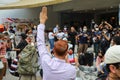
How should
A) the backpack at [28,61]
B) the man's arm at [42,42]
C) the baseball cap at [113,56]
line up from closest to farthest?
the baseball cap at [113,56] < the man's arm at [42,42] < the backpack at [28,61]

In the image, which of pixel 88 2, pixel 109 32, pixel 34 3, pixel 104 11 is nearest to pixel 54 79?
pixel 34 3

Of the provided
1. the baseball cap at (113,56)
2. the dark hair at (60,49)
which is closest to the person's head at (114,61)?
the baseball cap at (113,56)

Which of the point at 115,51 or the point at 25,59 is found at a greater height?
the point at 115,51

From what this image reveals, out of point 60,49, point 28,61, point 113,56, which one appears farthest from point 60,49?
point 28,61

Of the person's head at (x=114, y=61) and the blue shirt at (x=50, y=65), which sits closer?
the person's head at (x=114, y=61)

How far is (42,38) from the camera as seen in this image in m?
3.69

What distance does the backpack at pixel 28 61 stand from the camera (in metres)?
→ 8.36

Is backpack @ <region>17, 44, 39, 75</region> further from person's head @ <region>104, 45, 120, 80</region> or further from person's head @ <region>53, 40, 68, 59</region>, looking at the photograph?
person's head @ <region>104, 45, 120, 80</region>

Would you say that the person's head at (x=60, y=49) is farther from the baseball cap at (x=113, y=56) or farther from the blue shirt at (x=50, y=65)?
the baseball cap at (x=113, y=56)

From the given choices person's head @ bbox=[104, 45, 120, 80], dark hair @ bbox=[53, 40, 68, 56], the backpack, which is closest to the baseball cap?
person's head @ bbox=[104, 45, 120, 80]

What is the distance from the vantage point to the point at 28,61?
838cm

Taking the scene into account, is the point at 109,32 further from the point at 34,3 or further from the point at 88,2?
the point at 88,2

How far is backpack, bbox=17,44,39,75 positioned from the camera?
8.36 m

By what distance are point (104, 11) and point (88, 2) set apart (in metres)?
6.26
